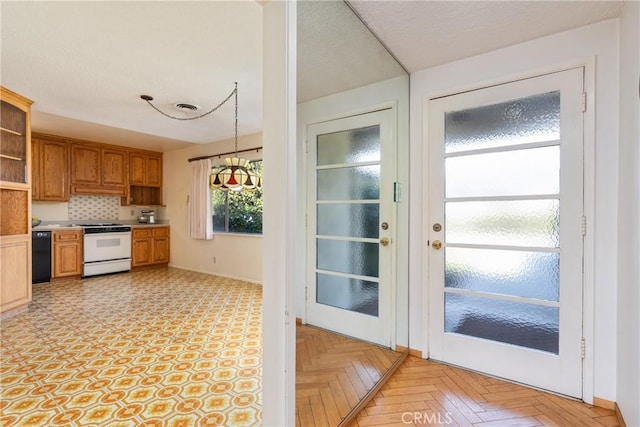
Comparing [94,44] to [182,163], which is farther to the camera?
[182,163]

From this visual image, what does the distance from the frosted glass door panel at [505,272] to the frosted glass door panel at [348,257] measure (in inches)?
25.2

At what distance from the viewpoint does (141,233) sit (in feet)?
19.2

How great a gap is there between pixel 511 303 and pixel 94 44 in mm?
3635

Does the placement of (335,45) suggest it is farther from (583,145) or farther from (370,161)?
(583,145)

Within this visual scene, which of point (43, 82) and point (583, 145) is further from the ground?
point (43, 82)

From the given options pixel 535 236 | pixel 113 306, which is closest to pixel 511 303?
pixel 535 236

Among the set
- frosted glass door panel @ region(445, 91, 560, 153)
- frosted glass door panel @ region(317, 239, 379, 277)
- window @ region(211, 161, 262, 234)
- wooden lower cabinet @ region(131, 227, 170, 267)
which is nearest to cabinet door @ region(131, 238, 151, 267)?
wooden lower cabinet @ region(131, 227, 170, 267)

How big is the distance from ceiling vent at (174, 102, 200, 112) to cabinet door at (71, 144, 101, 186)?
2891mm

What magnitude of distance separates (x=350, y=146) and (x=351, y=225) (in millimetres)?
517

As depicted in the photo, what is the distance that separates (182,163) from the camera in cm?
602

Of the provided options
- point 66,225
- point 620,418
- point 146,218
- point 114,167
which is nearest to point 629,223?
point 620,418

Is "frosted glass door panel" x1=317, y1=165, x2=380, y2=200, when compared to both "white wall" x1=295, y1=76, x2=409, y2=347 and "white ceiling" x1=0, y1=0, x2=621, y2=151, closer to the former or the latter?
"white wall" x1=295, y1=76, x2=409, y2=347

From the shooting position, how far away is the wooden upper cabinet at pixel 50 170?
15.8 feet

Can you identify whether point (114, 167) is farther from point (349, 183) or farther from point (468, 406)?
point (468, 406)
